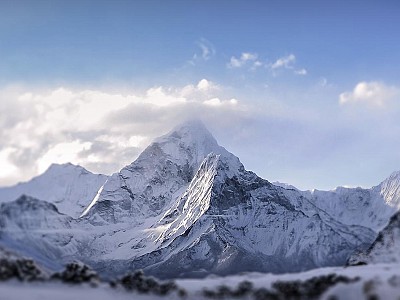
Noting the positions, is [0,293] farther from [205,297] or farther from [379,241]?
[379,241]

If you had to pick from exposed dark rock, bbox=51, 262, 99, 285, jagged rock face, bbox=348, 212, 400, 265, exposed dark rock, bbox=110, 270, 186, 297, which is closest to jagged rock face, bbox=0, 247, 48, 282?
exposed dark rock, bbox=51, 262, 99, 285

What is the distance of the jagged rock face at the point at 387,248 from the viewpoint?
79062 millimetres

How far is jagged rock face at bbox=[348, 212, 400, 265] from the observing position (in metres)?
79.1

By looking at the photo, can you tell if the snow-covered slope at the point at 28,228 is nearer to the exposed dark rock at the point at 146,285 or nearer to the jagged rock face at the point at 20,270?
the jagged rock face at the point at 20,270

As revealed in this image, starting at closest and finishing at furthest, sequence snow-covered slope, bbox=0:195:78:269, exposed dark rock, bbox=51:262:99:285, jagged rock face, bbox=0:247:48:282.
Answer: jagged rock face, bbox=0:247:48:282 < exposed dark rock, bbox=51:262:99:285 < snow-covered slope, bbox=0:195:78:269

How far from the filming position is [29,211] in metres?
84.4

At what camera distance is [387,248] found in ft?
275

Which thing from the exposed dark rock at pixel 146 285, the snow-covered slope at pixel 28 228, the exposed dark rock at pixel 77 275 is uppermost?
the snow-covered slope at pixel 28 228

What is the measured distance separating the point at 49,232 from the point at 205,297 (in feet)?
154

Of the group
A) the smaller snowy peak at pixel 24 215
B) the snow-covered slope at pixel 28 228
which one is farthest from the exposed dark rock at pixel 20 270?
the smaller snowy peak at pixel 24 215

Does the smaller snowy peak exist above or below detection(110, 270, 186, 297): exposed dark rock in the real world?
above

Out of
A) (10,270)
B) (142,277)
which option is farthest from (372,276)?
(10,270)

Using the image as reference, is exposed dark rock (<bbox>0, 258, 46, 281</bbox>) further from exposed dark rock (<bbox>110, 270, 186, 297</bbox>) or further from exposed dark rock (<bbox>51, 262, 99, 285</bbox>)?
exposed dark rock (<bbox>110, 270, 186, 297</bbox>)

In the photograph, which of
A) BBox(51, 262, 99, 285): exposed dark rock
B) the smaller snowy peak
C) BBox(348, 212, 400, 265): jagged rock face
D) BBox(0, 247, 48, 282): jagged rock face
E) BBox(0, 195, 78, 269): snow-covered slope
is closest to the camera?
BBox(0, 247, 48, 282): jagged rock face
